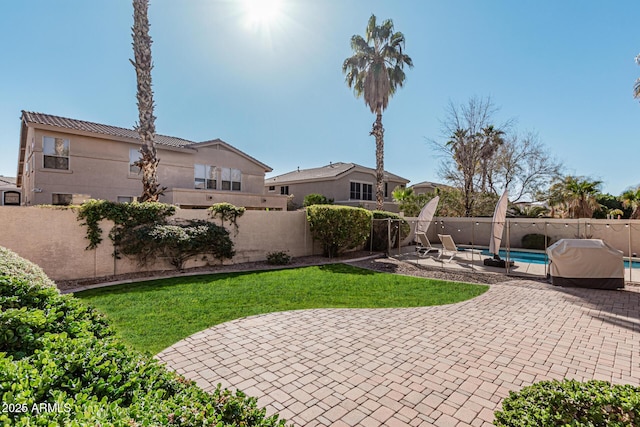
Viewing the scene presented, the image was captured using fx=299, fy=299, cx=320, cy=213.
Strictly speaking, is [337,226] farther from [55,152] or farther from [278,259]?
[55,152]

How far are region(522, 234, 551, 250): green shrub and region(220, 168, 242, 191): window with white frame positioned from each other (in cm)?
1937

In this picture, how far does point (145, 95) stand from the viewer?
38.9 ft

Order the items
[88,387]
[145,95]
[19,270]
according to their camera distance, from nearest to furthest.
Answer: [88,387]
[19,270]
[145,95]

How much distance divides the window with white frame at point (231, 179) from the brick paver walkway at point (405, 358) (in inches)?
612

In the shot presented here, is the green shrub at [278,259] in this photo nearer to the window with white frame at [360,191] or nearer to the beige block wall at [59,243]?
the beige block wall at [59,243]

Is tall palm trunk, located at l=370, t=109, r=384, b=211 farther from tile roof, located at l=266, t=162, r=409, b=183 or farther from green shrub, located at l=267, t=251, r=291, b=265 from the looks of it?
green shrub, located at l=267, t=251, r=291, b=265

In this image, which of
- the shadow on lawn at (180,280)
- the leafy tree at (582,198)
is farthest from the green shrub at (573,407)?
the leafy tree at (582,198)

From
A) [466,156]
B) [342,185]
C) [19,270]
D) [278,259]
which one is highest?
[466,156]

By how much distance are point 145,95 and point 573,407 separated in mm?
14448

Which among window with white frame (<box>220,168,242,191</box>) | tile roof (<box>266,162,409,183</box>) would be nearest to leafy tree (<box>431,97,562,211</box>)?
tile roof (<box>266,162,409,183</box>)

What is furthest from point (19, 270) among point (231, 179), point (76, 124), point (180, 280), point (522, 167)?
point (522, 167)

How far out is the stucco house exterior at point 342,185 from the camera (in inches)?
1043

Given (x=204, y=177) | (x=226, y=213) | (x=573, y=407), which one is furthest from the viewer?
(x=204, y=177)

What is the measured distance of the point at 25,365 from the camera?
171cm
